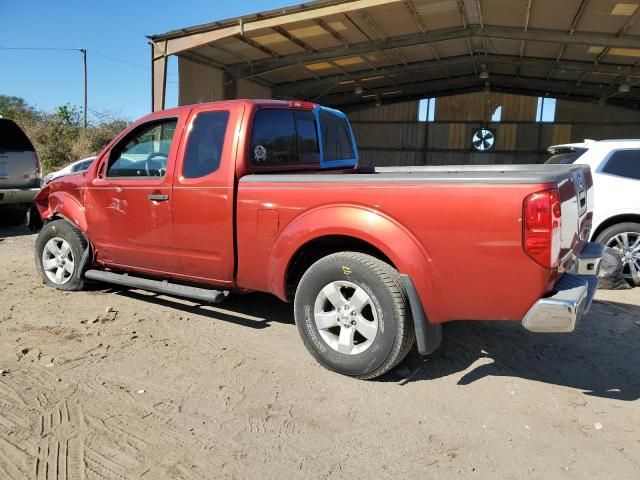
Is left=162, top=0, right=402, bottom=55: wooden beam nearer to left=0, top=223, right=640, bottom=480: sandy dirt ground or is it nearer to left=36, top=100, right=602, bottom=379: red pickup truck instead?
left=36, top=100, right=602, bottom=379: red pickup truck

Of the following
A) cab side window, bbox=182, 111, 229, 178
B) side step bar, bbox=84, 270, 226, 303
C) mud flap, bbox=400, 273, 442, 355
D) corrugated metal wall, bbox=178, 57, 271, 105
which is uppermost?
corrugated metal wall, bbox=178, 57, 271, 105

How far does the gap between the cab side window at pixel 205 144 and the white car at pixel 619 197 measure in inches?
180

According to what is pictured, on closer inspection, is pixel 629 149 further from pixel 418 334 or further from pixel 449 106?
pixel 449 106

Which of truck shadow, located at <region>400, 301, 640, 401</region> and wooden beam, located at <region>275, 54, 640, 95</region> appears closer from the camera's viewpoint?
truck shadow, located at <region>400, 301, 640, 401</region>

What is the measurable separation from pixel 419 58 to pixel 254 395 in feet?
49.3

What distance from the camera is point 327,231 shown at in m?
3.48

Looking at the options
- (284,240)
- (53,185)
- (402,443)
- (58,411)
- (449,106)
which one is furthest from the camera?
(449,106)

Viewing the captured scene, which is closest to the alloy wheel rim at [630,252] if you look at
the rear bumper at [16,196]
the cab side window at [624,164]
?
the cab side window at [624,164]

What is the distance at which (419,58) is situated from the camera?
1625 cm

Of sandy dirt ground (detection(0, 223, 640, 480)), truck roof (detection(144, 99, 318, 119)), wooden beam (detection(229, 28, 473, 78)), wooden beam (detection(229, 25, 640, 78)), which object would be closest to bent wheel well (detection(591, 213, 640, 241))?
sandy dirt ground (detection(0, 223, 640, 480))

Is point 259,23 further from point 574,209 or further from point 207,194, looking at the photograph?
point 574,209

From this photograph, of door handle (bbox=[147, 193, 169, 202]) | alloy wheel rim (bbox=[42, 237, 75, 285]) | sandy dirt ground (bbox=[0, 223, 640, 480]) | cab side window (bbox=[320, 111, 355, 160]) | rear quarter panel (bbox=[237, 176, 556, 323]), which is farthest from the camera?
alloy wheel rim (bbox=[42, 237, 75, 285])

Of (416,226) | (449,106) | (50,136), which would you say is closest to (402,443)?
(416,226)

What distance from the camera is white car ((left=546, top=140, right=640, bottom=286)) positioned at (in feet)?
Result: 20.5
